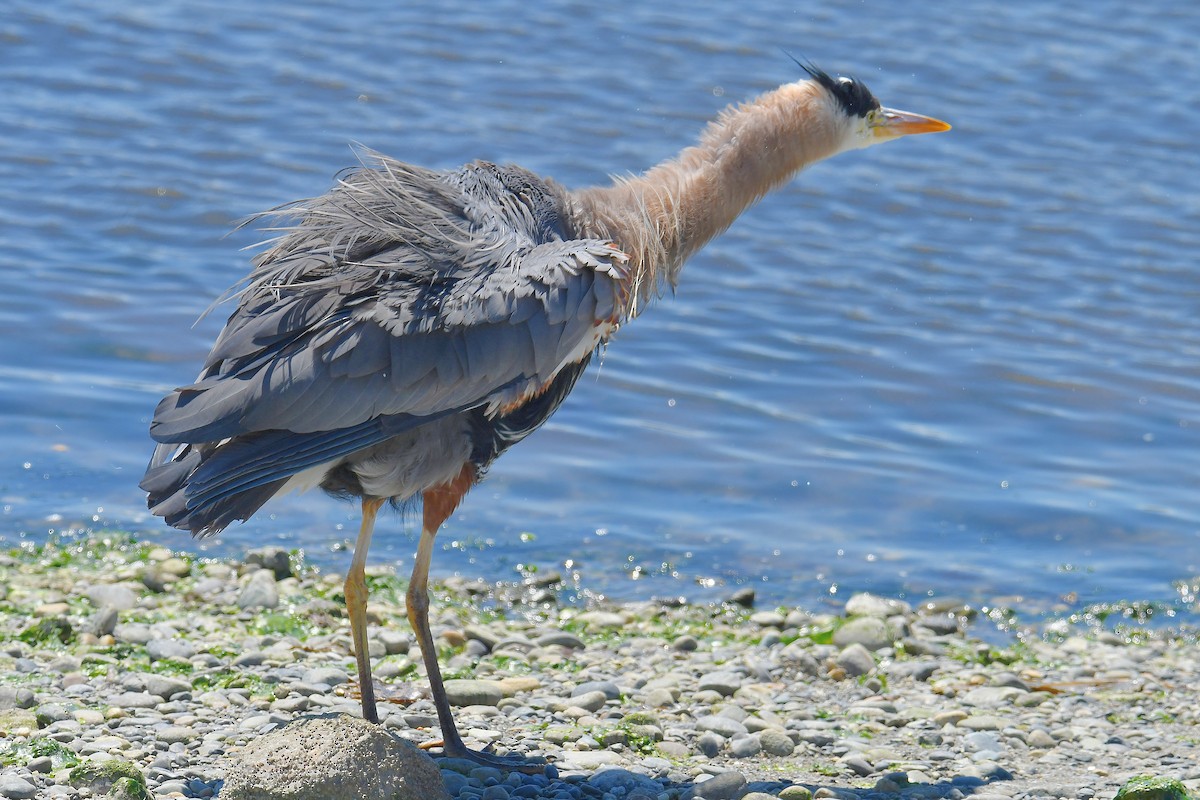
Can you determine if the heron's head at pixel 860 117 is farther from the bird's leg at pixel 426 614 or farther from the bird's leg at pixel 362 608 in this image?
the bird's leg at pixel 362 608

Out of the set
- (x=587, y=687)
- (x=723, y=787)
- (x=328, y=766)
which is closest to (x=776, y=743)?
(x=723, y=787)

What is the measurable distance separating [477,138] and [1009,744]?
8918 mm

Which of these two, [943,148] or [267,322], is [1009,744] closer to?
[267,322]

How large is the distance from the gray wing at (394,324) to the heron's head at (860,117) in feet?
5.69

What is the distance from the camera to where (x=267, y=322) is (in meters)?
5.21

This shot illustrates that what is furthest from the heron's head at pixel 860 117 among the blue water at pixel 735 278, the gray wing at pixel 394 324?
the blue water at pixel 735 278

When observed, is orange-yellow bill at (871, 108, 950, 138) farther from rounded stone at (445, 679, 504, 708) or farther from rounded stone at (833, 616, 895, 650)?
Answer: rounded stone at (445, 679, 504, 708)

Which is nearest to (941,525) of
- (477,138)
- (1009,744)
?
(1009,744)

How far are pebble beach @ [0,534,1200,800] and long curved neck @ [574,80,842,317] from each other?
162 cm

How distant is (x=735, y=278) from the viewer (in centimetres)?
1206

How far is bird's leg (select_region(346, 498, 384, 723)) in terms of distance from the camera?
5496 mm

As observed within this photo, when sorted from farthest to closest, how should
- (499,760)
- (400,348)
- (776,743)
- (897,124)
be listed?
1. (897,124)
2. (776,743)
3. (499,760)
4. (400,348)

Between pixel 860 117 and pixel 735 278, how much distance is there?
5182mm

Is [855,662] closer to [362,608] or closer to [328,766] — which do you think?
[362,608]
